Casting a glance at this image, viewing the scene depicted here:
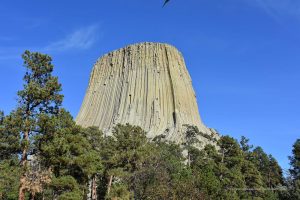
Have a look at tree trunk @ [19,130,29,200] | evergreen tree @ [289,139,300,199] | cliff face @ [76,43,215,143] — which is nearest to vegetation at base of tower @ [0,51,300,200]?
tree trunk @ [19,130,29,200]

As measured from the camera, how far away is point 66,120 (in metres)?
29.1

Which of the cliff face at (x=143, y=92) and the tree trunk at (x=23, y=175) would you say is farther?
the cliff face at (x=143, y=92)

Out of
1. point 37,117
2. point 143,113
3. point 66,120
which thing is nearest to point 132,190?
point 66,120

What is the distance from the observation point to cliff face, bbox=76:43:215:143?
8238 centimetres

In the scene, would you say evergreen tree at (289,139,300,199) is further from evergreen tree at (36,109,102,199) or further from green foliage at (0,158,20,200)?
green foliage at (0,158,20,200)

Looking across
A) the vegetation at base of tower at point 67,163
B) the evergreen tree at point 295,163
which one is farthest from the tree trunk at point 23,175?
the evergreen tree at point 295,163

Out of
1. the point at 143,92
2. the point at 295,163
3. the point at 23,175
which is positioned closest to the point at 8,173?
the point at 23,175

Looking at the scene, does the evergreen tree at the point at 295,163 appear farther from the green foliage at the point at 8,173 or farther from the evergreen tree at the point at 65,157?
the green foliage at the point at 8,173

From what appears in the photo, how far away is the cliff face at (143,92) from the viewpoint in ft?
270

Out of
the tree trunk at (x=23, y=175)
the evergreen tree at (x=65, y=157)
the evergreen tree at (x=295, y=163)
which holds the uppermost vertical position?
the evergreen tree at (x=295, y=163)

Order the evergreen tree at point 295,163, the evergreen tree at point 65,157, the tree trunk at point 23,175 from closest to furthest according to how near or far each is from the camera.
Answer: the tree trunk at point 23,175 → the evergreen tree at point 65,157 → the evergreen tree at point 295,163

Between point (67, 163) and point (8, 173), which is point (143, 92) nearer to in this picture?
point (67, 163)

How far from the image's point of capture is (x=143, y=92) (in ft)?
284

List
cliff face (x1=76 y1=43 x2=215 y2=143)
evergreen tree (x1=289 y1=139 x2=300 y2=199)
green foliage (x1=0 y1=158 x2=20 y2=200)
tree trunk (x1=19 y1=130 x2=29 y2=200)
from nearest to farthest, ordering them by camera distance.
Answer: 1. tree trunk (x1=19 y1=130 x2=29 y2=200)
2. green foliage (x1=0 y1=158 x2=20 y2=200)
3. evergreen tree (x1=289 y1=139 x2=300 y2=199)
4. cliff face (x1=76 y1=43 x2=215 y2=143)
